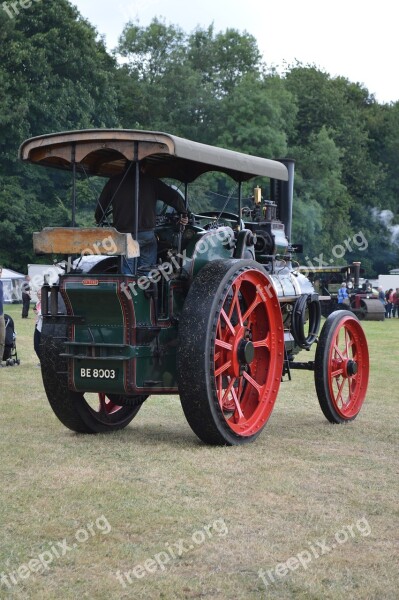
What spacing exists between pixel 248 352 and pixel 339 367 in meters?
1.57

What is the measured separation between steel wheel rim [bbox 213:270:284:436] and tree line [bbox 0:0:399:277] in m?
25.2

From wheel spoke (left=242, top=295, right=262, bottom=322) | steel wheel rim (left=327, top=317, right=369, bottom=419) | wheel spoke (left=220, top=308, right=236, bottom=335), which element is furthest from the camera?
steel wheel rim (left=327, top=317, right=369, bottom=419)

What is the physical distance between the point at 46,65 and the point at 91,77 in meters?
3.01

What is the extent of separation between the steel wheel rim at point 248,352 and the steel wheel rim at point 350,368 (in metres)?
0.74

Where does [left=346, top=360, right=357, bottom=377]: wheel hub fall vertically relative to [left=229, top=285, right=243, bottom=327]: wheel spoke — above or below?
below

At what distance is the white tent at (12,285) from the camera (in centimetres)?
3378

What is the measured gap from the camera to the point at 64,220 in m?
36.3

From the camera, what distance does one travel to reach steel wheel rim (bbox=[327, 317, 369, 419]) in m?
8.19

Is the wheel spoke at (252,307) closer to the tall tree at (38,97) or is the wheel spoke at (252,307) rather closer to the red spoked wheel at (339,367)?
the red spoked wheel at (339,367)

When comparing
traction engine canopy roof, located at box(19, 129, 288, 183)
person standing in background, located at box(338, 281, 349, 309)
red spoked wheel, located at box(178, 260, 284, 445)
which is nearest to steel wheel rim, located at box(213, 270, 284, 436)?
red spoked wheel, located at box(178, 260, 284, 445)

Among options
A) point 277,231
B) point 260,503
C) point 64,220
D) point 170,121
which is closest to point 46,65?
point 64,220

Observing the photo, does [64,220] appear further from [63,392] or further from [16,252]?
[63,392]

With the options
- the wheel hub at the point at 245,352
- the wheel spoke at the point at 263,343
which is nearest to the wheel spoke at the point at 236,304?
the wheel hub at the point at 245,352

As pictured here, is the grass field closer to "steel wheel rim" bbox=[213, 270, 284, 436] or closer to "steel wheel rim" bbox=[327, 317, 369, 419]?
"steel wheel rim" bbox=[213, 270, 284, 436]
